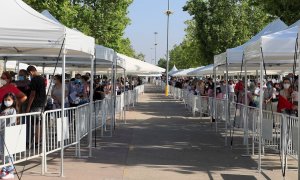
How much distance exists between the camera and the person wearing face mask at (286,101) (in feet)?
37.7

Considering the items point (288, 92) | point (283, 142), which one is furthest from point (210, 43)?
point (283, 142)

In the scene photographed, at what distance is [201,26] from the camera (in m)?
43.3

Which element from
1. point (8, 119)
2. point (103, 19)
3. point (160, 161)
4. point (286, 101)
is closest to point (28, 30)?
point (8, 119)

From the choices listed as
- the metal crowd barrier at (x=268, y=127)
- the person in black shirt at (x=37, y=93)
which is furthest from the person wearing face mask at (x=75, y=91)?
the metal crowd barrier at (x=268, y=127)

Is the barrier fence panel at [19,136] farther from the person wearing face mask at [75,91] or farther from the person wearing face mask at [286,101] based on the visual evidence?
the person wearing face mask at [286,101]

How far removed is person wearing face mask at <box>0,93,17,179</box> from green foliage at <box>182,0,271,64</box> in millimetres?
34410

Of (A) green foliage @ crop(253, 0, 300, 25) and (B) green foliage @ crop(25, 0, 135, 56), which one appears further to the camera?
(B) green foliage @ crop(25, 0, 135, 56)

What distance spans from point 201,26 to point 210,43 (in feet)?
5.66

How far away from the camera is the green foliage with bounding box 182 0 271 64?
4206 centimetres

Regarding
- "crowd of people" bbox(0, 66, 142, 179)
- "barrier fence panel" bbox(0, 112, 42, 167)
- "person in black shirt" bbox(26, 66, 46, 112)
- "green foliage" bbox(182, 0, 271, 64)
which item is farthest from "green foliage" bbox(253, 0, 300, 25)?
"green foliage" bbox(182, 0, 271, 64)

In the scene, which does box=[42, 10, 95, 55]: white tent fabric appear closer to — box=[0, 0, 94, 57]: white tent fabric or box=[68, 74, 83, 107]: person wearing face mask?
box=[0, 0, 94, 57]: white tent fabric

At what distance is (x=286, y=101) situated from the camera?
11.7 meters

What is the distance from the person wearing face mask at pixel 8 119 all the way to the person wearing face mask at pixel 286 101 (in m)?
6.28

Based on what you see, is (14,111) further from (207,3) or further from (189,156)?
(207,3)
